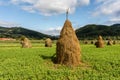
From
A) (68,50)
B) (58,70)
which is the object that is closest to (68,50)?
(68,50)

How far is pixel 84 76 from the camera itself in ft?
55.4

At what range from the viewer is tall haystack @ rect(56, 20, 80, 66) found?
19688 millimetres

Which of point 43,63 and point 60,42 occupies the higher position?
point 60,42

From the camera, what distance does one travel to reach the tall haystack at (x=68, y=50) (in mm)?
19688

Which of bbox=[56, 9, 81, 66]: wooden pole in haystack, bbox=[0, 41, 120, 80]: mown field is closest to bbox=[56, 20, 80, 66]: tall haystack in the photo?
bbox=[56, 9, 81, 66]: wooden pole in haystack

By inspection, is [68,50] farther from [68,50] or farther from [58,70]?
Answer: [58,70]

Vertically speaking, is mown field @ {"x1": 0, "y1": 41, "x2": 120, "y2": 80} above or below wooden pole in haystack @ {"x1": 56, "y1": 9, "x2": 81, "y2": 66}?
below

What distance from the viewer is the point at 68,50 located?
2003cm

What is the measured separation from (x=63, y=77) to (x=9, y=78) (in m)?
3.96

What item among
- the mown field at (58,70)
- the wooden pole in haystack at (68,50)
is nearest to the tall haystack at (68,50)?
the wooden pole in haystack at (68,50)

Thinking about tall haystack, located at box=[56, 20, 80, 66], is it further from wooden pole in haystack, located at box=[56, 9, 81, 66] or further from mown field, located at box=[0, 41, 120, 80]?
mown field, located at box=[0, 41, 120, 80]

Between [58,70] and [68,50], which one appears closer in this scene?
→ [58,70]

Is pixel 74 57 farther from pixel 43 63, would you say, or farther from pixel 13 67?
pixel 13 67

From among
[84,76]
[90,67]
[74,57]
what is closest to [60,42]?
[74,57]
